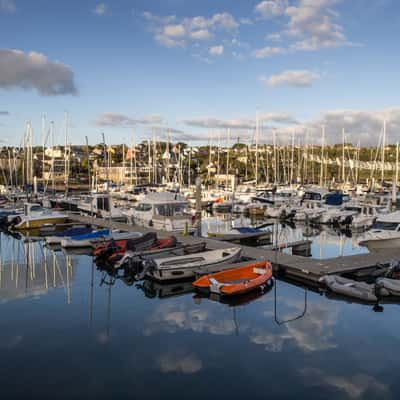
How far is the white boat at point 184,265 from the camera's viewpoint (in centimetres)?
1645

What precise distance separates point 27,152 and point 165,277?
3772 cm

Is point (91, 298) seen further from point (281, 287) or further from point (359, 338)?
point (359, 338)

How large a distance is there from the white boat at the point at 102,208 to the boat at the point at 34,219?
255 centimetres

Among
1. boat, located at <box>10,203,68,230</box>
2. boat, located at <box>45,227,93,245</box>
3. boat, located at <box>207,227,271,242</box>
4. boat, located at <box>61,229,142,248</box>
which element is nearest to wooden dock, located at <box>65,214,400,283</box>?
boat, located at <box>207,227,271,242</box>

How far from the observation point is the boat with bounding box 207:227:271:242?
24.9 metres

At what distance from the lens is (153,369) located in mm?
9609

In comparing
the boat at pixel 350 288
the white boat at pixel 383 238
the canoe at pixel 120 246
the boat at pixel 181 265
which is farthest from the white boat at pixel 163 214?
the boat at pixel 350 288

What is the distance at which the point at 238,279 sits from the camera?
51.7ft

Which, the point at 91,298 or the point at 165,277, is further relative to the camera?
the point at 165,277

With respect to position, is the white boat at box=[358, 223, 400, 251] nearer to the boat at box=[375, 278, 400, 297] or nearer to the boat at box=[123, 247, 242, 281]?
the boat at box=[375, 278, 400, 297]

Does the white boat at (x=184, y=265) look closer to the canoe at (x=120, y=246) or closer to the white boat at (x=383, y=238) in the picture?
the canoe at (x=120, y=246)

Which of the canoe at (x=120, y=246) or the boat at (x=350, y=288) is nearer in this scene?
the boat at (x=350, y=288)

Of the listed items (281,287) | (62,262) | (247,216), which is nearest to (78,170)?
(247,216)

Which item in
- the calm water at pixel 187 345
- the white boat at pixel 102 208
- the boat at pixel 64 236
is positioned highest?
the white boat at pixel 102 208
